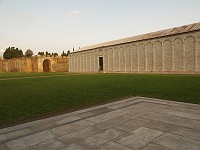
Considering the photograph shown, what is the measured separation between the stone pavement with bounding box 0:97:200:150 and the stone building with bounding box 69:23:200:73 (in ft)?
88.6

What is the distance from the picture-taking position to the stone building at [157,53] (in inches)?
1173

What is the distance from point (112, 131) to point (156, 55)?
1301 inches

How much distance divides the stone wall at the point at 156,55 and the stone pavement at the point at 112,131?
88.3ft

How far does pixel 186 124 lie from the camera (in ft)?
14.8

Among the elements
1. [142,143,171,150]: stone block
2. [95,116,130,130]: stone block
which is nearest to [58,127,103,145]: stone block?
[95,116,130,130]: stone block

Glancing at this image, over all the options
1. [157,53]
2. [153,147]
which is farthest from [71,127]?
[157,53]

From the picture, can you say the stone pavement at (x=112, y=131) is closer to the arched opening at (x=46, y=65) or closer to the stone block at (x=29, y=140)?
the stone block at (x=29, y=140)

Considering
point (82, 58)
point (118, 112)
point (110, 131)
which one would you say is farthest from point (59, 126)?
point (82, 58)

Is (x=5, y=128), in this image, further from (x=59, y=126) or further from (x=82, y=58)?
(x=82, y=58)

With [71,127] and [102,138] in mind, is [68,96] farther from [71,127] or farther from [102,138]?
[102,138]

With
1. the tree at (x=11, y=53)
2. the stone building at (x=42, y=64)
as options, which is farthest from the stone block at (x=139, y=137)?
the tree at (x=11, y=53)

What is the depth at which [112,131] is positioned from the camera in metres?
4.25

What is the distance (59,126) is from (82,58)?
53163 mm

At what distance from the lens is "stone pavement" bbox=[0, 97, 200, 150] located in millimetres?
3523
